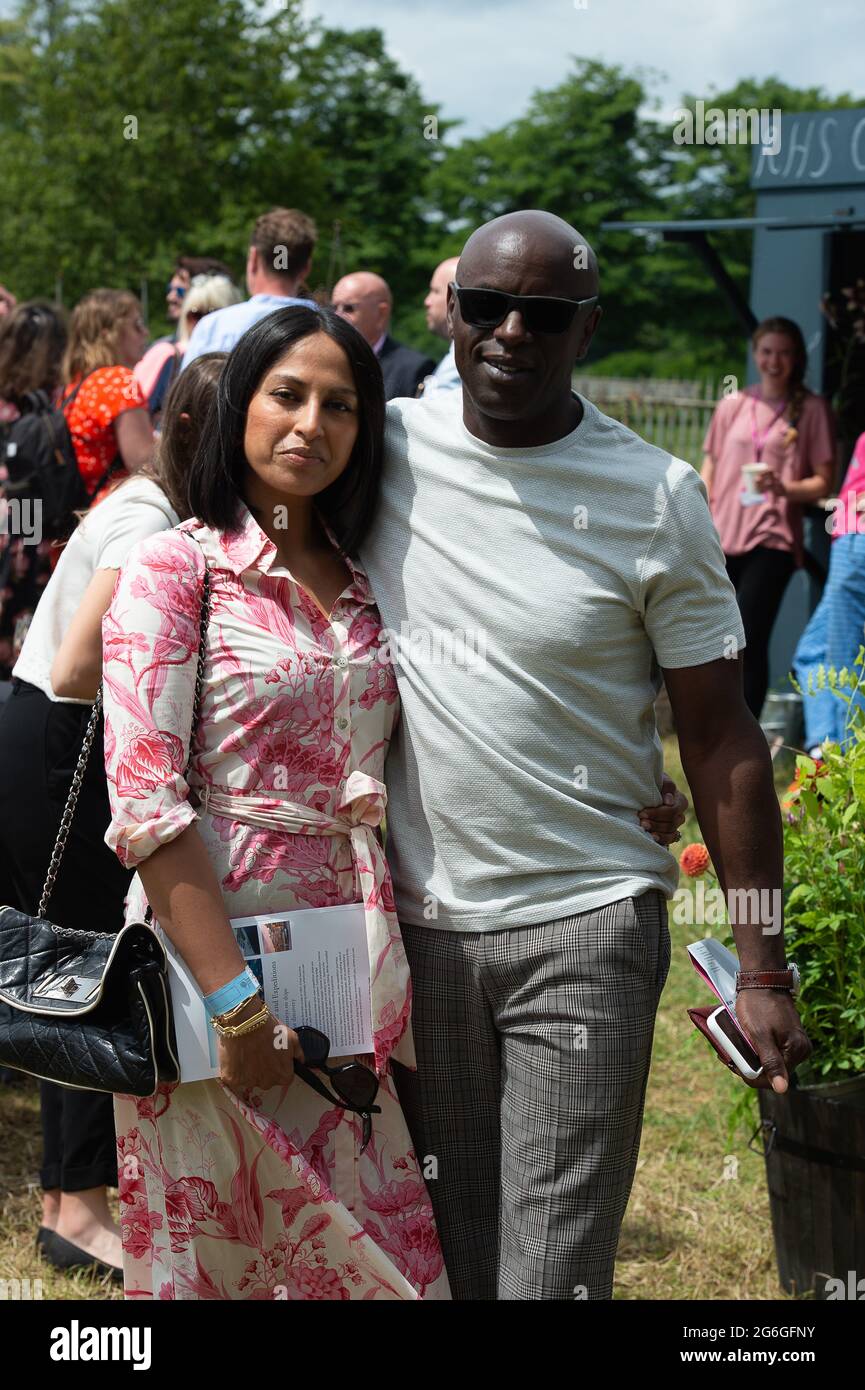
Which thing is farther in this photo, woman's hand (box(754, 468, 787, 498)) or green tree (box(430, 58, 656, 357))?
green tree (box(430, 58, 656, 357))

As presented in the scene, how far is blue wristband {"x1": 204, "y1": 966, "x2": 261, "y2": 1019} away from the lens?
2.10 metres

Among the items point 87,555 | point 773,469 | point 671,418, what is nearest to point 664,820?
point 87,555

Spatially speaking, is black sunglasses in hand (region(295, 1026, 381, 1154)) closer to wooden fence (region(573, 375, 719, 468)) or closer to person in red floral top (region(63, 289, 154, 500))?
person in red floral top (region(63, 289, 154, 500))

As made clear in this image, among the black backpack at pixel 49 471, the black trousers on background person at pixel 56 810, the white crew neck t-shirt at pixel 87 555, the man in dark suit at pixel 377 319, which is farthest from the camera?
the man in dark suit at pixel 377 319

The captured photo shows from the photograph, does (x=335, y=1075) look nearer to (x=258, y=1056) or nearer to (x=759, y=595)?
(x=258, y=1056)

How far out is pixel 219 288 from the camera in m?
5.73

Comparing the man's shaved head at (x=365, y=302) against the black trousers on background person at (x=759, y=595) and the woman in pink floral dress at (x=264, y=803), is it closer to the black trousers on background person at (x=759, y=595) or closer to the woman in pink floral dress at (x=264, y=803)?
the black trousers on background person at (x=759, y=595)

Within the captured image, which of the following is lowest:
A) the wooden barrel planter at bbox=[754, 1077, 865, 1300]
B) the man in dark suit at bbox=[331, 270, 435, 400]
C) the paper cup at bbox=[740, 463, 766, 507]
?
the wooden barrel planter at bbox=[754, 1077, 865, 1300]

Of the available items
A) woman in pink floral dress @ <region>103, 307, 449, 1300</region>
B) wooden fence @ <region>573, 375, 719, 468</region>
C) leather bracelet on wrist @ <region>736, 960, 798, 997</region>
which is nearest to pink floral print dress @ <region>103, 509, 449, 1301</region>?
woman in pink floral dress @ <region>103, 307, 449, 1300</region>

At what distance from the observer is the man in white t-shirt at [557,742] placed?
2143mm

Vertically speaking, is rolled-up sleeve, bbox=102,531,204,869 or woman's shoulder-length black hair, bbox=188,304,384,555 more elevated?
woman's shoulder-length black hair, bbox=188,304,384,555

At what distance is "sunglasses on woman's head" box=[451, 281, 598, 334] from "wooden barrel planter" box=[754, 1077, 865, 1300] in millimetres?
1793

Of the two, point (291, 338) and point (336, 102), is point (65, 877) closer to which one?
point (291, 338)

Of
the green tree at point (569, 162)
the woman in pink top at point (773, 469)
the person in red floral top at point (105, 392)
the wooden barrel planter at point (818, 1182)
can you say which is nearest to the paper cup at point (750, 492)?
the woman in pink top at point (773, 469)
